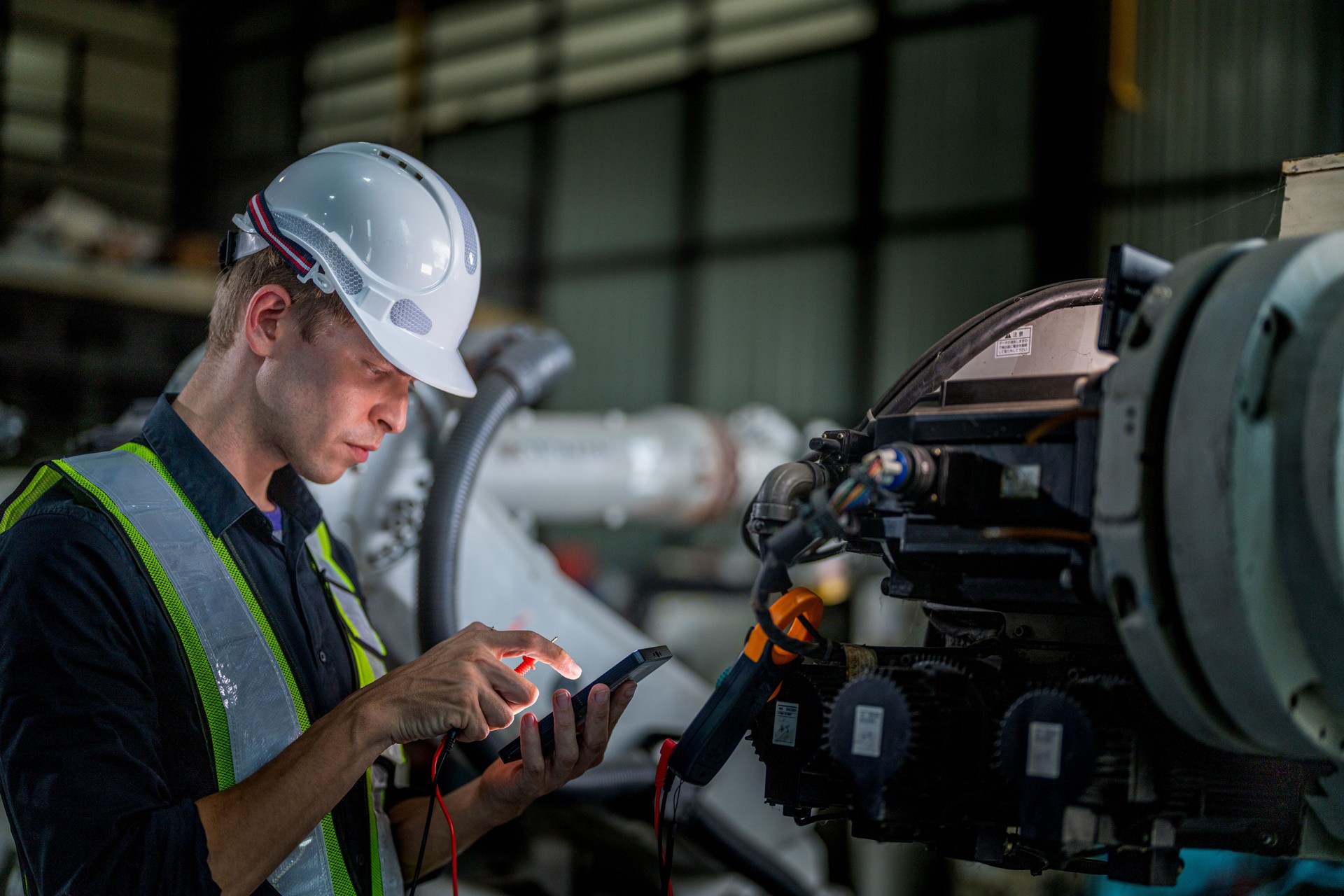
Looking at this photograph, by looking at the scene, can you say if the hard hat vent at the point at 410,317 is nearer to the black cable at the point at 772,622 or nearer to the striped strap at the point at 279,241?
the striped strap at the point at 279,241

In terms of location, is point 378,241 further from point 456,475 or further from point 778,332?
point 778,332

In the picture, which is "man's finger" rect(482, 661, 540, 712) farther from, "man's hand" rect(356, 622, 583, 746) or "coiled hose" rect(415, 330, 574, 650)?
"coiled hose" rect(415, 330, 574, 650)

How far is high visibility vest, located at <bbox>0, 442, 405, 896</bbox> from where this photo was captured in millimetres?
1343

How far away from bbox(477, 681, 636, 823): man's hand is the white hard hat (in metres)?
0.47

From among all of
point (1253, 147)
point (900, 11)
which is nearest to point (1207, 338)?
point (1253, 147)

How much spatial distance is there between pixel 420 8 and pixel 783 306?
18.1 ft

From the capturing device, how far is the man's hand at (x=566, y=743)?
1440 millimetres

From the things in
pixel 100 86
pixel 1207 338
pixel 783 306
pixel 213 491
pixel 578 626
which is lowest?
pixel 578 626

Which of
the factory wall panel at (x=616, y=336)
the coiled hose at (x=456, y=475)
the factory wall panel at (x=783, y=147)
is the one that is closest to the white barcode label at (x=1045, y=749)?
the coiled hose at (x=456, y=475)

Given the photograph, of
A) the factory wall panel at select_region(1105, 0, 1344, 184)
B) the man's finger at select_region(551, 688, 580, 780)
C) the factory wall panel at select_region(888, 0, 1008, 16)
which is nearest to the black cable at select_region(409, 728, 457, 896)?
the man's finger at select_region(551, 688, 580, 780)

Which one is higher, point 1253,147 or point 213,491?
point 1253,147

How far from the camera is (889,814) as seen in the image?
1223mm

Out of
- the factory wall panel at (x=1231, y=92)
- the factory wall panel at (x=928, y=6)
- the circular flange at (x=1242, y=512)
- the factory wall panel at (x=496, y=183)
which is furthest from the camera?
the factory wall panel at (x=496, y=183)

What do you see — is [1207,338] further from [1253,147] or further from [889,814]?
[1253,147]
